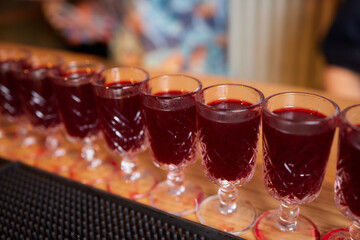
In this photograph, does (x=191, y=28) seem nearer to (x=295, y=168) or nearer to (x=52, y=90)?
(x=52, y=90)

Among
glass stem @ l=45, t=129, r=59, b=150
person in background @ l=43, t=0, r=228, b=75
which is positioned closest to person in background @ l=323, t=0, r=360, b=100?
person in background @ l=43, t=0, r=228, b=75

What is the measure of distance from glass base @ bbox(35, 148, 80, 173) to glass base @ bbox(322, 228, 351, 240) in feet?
2.56

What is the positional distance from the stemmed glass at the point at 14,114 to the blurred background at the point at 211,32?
178 cm

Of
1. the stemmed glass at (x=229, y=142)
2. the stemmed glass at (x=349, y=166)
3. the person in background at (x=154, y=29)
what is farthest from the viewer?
the person in background at (x=154, y=29)

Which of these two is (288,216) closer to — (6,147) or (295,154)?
(295,154)

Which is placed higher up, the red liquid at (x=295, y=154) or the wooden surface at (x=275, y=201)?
the red liquid at (x=295, y=154)

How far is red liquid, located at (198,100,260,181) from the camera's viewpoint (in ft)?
2.28

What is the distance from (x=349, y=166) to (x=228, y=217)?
33cm

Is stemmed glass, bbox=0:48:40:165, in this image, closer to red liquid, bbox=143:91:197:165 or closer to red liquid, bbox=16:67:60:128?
red liquid, bbox=16:67:60:128

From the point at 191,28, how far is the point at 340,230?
7.76ft

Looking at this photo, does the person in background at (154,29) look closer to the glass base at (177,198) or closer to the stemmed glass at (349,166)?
the glass base at (177,198)

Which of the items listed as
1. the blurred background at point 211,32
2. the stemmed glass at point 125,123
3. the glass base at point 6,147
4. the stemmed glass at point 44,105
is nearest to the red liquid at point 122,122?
the stemmed glass at point 125,123

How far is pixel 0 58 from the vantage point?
1.31 meters

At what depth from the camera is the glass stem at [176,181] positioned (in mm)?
911
